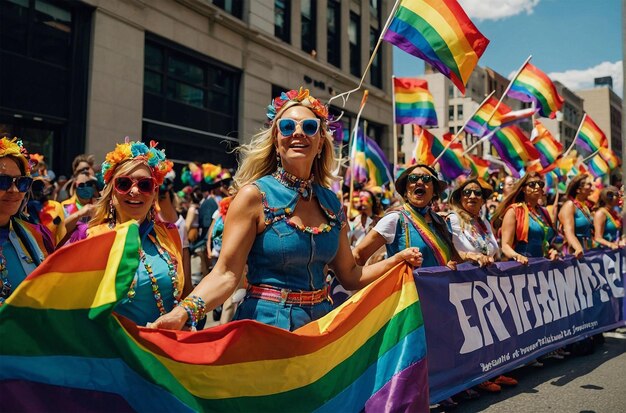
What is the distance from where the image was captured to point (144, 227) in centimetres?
292

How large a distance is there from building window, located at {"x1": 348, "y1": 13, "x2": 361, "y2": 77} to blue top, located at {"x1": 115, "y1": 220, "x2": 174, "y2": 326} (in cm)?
2647

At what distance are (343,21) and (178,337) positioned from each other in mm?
26352

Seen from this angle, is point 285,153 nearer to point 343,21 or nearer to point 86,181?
point 86,181

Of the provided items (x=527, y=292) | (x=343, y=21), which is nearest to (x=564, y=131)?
(x=343, y=21)

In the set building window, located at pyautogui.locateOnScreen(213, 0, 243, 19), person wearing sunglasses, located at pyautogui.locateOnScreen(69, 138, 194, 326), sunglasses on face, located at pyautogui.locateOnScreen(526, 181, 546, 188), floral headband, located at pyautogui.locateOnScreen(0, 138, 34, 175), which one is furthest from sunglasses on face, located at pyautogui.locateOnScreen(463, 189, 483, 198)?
building window, located at pyautogui.locateOnScreen(213, 0, 243, 19)

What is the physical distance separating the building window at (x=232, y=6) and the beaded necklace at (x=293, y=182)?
18.0 meters

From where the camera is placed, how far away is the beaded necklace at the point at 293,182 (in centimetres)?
264

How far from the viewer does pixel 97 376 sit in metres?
1.81

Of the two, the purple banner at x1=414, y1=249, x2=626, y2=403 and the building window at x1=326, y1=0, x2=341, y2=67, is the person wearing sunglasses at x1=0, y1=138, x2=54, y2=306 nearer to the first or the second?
the purple banner at x1=414, y1=249, x2=626, y2=403

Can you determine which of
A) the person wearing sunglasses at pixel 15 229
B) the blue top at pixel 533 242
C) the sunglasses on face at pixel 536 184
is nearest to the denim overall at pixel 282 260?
the person wearing sunglasses at pixel 15 229

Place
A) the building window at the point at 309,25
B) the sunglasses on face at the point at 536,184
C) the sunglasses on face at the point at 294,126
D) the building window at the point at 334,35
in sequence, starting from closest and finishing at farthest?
the sunglasses on face at the point at 294,126, the sunglasses on face at the point at 536,184, the building window at the point at 309,25, the building window at the point at 334,35

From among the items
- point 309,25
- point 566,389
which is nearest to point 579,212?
point 566,389

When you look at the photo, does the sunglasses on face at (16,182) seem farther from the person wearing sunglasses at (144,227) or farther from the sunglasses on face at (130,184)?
the sunglasses on face at (130,184)

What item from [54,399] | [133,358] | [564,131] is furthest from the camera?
[564,131]
